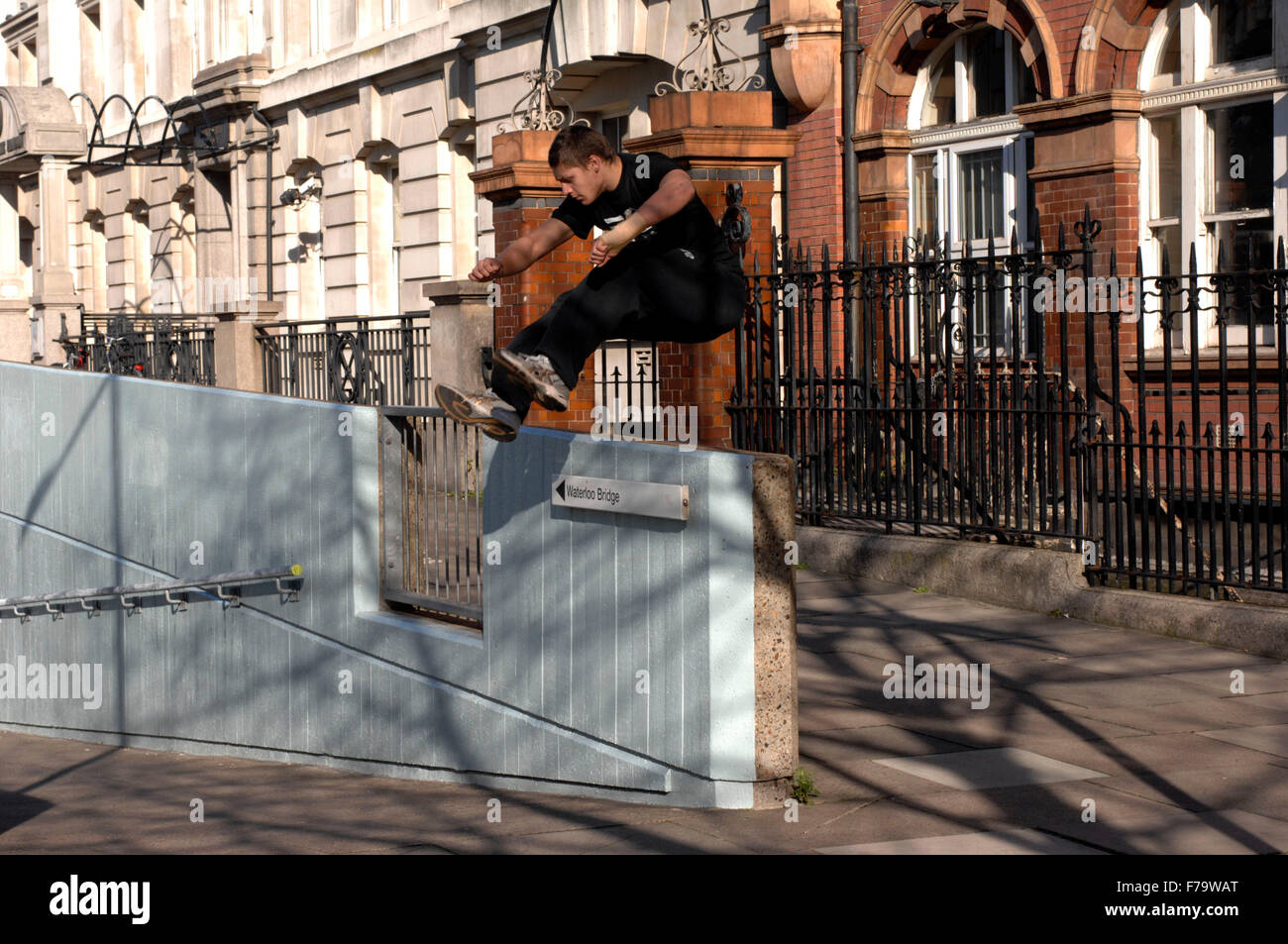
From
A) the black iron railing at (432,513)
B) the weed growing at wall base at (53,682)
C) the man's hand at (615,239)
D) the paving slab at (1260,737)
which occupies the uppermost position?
the man's hand at (615,239)

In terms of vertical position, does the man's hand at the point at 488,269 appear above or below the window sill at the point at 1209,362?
above

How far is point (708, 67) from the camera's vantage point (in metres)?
16.9

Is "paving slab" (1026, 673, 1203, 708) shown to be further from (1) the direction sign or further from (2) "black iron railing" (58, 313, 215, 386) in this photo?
(2) "black iron railing" (58, 313, 215, 386)

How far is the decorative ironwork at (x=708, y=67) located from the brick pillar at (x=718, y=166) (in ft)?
1.35

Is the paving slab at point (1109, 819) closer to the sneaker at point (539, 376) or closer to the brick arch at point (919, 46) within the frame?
the sneaker at point (539, 376)

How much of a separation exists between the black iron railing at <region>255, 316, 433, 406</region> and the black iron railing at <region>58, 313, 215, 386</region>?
228cm

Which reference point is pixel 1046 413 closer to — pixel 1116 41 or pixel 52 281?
pixel 1116 41

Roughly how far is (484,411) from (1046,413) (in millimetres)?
4473

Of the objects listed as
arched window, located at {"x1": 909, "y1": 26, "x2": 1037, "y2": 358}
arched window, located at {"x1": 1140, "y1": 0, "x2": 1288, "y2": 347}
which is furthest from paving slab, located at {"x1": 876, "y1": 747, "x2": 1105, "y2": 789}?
arched window, located at {"x1": 909, "y1": 26, "x2": 1037, "y2": 358}

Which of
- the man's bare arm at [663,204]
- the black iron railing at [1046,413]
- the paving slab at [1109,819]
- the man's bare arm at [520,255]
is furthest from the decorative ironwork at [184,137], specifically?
the paving slab at [1109,819]

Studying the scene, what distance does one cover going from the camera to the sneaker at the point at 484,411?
7.54 meters

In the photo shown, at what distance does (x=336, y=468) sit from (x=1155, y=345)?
6951 mm

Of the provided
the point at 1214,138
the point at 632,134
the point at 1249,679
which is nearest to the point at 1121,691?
the point at 1249,679

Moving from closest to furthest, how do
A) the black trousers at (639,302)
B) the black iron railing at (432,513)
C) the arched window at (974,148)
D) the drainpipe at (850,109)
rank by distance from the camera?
the black trousers at (639,302) → the black iron railing at (432,513) → the arched window at (974,148) → the drainpipe at (850,109)
